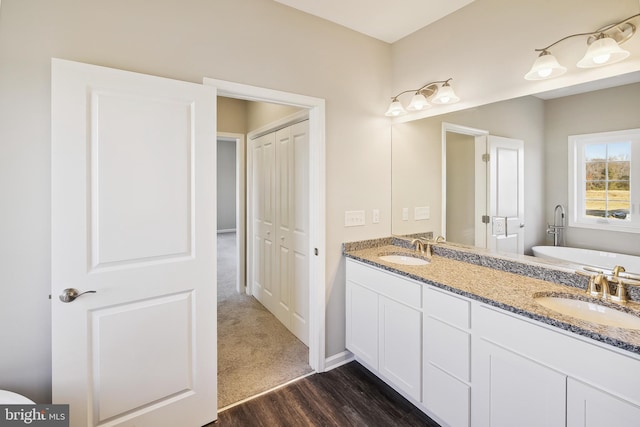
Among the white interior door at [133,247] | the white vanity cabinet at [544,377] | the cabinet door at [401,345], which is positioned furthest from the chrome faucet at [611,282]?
the white interior door at [133,247]

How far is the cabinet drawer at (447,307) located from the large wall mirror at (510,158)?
69 centimetres

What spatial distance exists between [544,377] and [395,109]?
2014 millimetres

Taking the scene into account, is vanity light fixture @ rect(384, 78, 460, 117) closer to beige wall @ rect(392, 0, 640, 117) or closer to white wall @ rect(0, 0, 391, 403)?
beige wall @ rect(392, 0, 640, 117)

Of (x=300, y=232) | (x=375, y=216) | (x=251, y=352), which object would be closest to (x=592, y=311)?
(x=375, y=216)

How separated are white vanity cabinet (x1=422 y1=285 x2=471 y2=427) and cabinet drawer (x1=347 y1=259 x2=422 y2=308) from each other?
0.24 ft

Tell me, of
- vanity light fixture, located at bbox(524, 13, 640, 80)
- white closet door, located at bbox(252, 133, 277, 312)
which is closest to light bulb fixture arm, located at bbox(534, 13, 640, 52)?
vanity light fixture, located at bbox(524, 13, 640, 80)

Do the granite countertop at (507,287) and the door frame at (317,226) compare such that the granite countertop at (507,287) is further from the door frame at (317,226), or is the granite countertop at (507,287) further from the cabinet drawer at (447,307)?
the door frame at (317,226)

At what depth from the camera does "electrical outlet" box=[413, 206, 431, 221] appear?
8.43 feet

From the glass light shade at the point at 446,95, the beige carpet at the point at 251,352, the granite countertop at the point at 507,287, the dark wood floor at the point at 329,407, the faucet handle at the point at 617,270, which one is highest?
the glass light shade at the point at 446,95

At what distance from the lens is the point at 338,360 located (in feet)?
8.00

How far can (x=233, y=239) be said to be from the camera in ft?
26.9

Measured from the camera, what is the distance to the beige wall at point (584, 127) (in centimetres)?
147

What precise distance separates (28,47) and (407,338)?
2484 millimetres

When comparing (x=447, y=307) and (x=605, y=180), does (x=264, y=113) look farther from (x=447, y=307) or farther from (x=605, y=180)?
(x=605, y=180)
